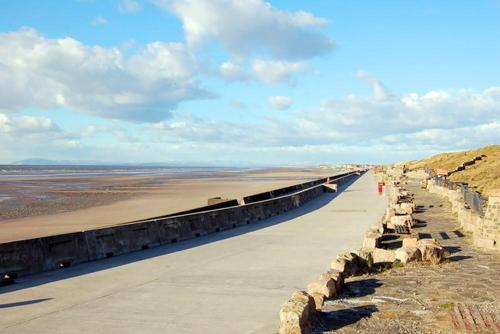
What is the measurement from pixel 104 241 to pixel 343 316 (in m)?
8.01

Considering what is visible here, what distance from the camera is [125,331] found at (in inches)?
284

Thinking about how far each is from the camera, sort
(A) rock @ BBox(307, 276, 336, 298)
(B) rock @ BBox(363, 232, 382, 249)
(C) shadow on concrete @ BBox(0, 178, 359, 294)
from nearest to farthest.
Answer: (A) rock @ BBox(307, 276, 336, 298) → (C) shadow on concrete @ BBox(0, 178, 359, 294) → (B) rock @ BBox(363, 232, 382, 249)

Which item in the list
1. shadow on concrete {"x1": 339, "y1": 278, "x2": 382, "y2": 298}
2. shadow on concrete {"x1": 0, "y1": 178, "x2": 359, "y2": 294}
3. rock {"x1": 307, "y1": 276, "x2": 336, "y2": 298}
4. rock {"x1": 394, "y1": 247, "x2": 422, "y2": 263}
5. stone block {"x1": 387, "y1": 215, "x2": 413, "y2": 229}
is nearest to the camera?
rock {"x1": 307, "y1": 276, "x2": 336, "y2": 298}

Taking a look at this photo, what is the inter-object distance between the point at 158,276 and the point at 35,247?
2896 mm

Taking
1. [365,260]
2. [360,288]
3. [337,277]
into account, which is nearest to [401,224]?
[365,260]

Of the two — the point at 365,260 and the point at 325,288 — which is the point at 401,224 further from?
the point at 325,288

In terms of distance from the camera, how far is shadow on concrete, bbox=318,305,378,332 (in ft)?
22.9

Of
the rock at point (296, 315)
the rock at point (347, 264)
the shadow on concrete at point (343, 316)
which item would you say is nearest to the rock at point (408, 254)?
the rock at point (347, 264)

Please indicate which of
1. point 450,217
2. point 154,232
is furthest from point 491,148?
point 154,232

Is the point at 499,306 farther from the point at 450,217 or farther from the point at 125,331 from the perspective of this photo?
the point at 450,217

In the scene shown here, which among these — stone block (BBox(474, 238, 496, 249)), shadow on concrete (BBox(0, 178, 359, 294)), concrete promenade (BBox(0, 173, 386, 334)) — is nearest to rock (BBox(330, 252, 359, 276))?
concrete promenade (BBox(0, 173, 386, 334))

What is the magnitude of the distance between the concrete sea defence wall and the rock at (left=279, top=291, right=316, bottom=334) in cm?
668

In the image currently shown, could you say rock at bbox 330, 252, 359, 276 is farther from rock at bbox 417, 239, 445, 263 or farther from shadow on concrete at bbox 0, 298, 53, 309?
shadow on concrete at bbox 0, 298, 53, 309

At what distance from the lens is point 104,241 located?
13.6 metres
